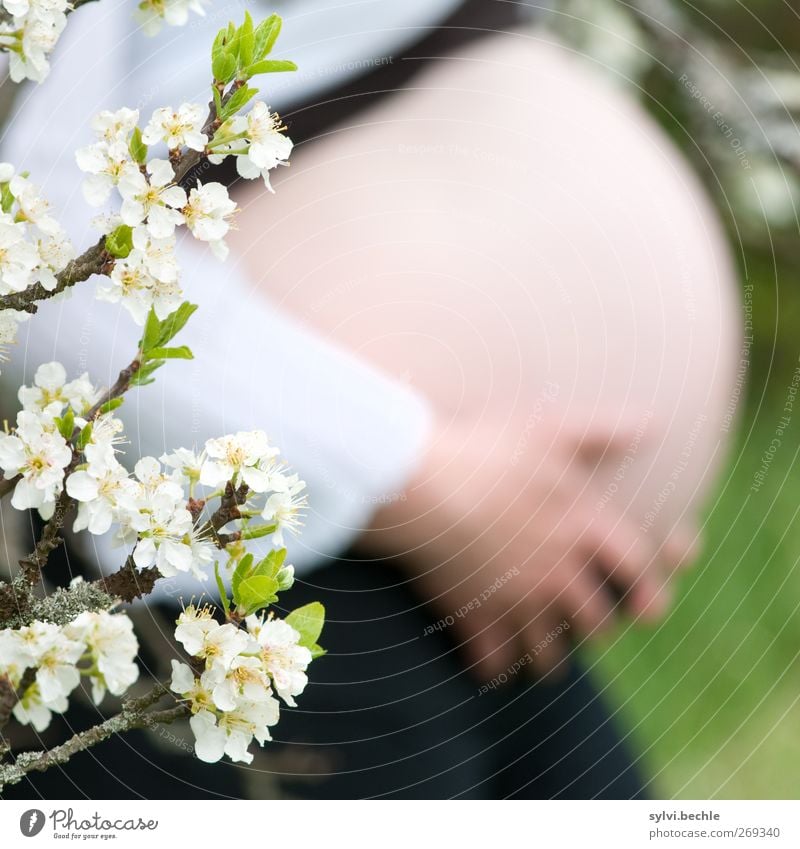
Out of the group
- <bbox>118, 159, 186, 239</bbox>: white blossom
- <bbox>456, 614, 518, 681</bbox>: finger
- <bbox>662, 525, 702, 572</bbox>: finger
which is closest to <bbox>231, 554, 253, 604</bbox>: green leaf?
<bbox>118, 159, 186, 239</bbox>: white blossom

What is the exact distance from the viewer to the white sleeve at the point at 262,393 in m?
0.45

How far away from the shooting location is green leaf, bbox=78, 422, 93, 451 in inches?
10.4

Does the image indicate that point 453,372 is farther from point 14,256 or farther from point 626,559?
point 14,256

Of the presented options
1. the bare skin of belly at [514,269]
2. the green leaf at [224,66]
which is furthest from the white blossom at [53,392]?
the bare skin of belly at [514,269]

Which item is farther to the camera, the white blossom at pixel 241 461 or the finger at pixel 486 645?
the finger at pixel 486 645

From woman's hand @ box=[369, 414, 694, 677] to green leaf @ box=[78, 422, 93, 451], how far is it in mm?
221

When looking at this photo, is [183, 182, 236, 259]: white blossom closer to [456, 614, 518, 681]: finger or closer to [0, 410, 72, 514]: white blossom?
[0, 410, 72, 514]: white blossom

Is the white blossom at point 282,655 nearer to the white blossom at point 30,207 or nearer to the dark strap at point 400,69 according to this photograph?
the white blossom at point 30,207

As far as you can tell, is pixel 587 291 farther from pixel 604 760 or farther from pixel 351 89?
pixel 604 760

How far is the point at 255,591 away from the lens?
0.28 meters

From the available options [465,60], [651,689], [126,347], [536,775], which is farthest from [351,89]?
[651,689]

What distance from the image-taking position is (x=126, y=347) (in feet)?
1.50

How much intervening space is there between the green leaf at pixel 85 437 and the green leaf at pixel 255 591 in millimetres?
62

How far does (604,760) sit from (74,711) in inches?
12.4
